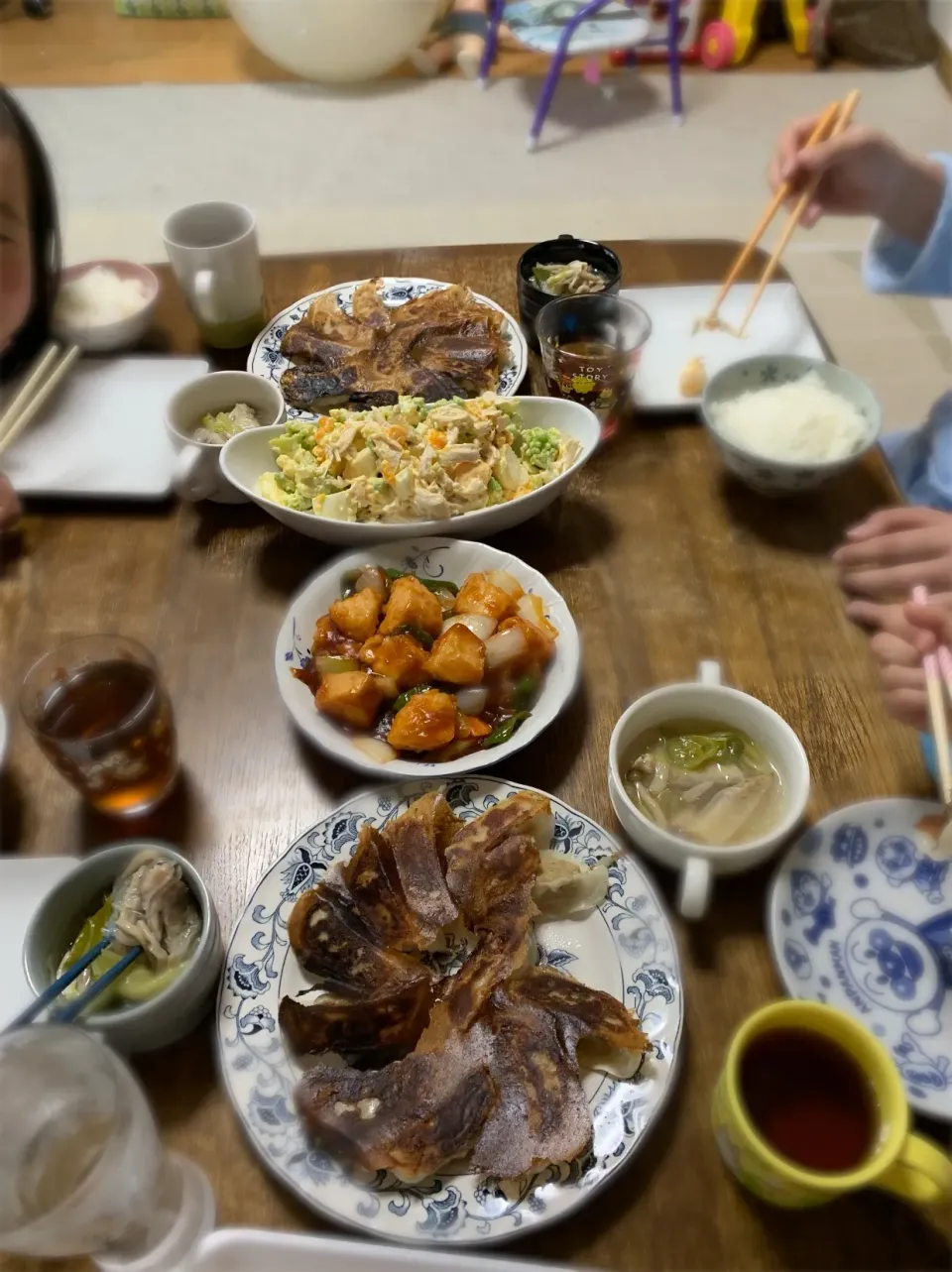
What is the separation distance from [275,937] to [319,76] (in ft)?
13.3

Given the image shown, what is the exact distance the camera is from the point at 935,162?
134 centimetres

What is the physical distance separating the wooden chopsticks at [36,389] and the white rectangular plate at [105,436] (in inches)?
1.0

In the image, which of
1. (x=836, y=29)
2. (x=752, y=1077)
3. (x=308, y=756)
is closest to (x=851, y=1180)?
(x=752, y=1077)

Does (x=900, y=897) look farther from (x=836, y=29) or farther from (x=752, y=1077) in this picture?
(x=836, y=29)

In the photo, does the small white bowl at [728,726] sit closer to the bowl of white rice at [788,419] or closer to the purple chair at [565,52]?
the bowl of white rice at [788,419]

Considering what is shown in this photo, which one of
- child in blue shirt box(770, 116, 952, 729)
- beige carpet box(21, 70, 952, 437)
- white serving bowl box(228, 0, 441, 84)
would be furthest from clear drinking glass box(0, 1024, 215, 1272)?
white serving bowl box(228, 0, 441, 84)

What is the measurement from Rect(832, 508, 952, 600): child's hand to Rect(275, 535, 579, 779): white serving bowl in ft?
1.23

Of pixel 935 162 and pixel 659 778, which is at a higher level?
pixel 935 162

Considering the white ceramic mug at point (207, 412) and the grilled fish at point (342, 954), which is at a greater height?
the white ceramic mug at point (207, 412)

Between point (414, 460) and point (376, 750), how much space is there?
41 centimetres

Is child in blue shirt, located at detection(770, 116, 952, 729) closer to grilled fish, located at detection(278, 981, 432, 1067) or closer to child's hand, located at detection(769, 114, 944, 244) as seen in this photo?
child's hand, located at detection(769, 114, 944, 244)

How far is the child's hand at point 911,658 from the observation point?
92 cm

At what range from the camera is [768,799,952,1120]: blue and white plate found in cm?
79

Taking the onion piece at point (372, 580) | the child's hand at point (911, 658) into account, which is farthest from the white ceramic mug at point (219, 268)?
the child's hand at point (911, 658)
